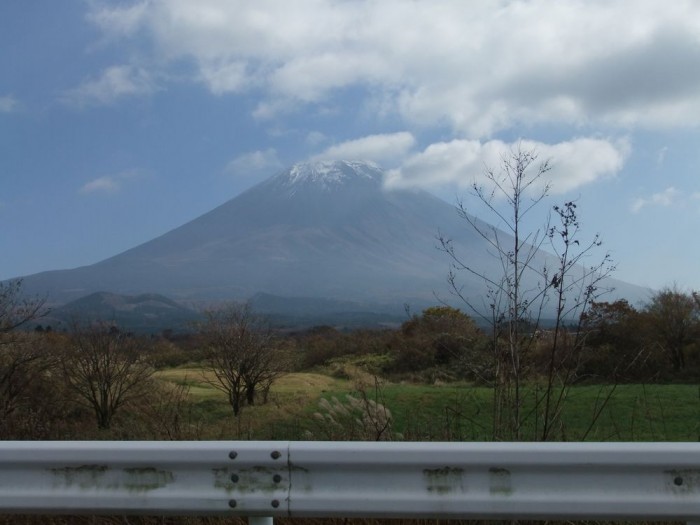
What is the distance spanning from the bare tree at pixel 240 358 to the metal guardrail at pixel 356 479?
18.5 metres

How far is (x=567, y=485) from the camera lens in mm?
2652

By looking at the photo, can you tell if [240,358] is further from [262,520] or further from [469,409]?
[262,520]

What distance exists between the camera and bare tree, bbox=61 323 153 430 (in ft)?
60.8

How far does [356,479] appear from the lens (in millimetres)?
2736

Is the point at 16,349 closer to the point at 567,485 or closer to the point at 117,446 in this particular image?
the point at 117,446

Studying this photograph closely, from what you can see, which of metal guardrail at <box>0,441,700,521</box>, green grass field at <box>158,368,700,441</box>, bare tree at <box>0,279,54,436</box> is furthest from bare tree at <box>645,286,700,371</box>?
metal guardrail at <box>0,441,700,521</box>

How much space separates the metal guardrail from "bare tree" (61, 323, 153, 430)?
1645cm

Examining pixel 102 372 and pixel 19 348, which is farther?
pixel 102 372

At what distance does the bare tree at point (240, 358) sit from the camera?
70.8ft

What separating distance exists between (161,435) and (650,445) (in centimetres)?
371

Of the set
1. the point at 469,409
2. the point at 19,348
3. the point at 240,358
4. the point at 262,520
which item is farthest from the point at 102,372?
the point at 262,520

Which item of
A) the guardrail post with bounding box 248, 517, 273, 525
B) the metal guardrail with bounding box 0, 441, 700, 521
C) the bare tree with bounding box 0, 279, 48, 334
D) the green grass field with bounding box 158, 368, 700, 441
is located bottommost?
the green grass field with bounding box 158, 368, 700, 441

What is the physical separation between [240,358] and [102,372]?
444cm

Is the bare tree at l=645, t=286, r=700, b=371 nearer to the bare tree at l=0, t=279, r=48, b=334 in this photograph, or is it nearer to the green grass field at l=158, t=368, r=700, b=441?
the green grass field at l=158, t=368, r=700, b=441
